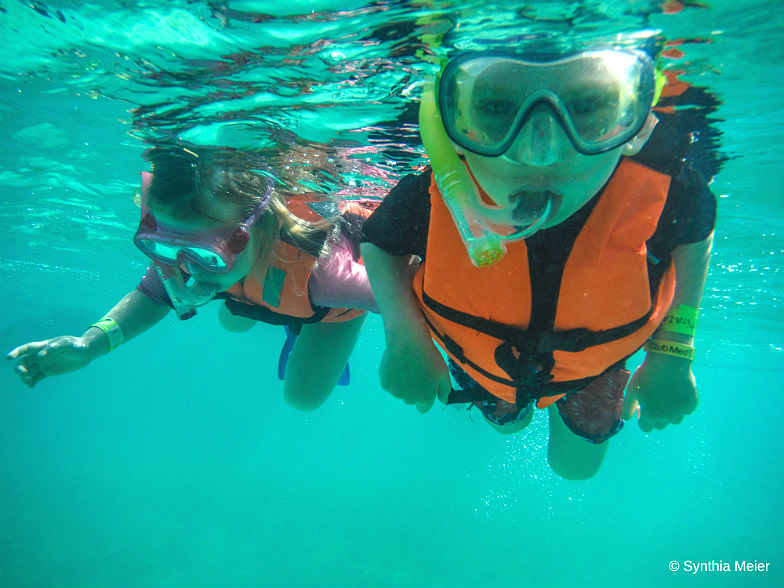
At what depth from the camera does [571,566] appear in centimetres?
3269

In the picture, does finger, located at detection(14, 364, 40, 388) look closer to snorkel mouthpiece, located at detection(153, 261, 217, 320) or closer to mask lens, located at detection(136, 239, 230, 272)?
snorkel mouthpiece, located at detection(153, 261, 217, 320)

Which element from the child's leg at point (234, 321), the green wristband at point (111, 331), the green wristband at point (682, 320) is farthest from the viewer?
the child's leg at point (234, 321)

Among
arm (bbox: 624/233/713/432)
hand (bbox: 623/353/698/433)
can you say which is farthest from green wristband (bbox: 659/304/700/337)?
hand (bbox: 623/353/698/433)

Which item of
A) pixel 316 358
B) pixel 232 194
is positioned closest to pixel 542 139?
pixel 232 194

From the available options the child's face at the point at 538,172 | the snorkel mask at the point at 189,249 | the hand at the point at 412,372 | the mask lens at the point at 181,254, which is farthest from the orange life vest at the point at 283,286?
the child's face at the point at 538,172

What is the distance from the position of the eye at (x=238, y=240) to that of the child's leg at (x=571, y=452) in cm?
347

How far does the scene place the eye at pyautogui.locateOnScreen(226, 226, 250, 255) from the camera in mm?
4298

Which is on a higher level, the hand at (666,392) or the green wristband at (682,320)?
the green wristband at (682,320)

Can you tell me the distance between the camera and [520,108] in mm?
2027

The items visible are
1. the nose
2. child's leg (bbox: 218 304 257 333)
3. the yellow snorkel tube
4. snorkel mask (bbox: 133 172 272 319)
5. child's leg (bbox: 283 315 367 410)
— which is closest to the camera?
the nose

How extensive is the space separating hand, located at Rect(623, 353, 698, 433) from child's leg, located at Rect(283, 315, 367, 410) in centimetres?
389

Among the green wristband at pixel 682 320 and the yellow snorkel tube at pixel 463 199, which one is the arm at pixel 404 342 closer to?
the yellow snorkel tube at pixel 463 199

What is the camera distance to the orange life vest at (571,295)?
260 cm

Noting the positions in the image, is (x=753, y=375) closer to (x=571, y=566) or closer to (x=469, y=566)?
(x=571, y=566)
